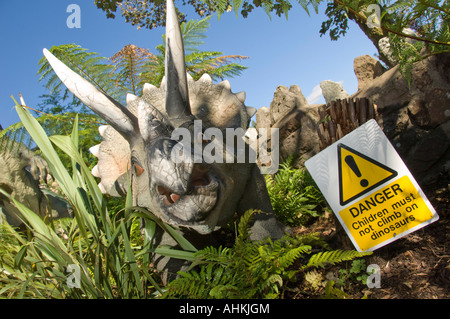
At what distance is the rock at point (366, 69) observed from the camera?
515cm

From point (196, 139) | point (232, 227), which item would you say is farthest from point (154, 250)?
point (232, 227)

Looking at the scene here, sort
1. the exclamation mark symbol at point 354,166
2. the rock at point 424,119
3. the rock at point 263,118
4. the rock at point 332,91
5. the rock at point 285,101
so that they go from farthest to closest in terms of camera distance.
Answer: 1. the rock at point 263,118
2. the rock at point 285,101
3. the rock at point 332,91
4. the rock at point 424,119
5. the exclamation mark symbol at point 354,166

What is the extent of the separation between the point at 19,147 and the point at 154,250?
2988mm

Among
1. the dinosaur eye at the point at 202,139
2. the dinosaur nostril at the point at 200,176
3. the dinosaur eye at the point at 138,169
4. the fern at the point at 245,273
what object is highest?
the dinosaur eye at the point at 202,139

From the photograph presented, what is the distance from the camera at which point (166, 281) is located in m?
2.71

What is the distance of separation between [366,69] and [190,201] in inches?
165

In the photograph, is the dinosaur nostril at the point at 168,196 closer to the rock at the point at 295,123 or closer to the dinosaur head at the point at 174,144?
the dinosaur head at the point at 174,144

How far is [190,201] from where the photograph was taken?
7.40ft

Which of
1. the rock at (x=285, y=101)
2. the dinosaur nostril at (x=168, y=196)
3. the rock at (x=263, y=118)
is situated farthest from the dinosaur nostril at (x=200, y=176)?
the rock at (x=263, y=118)

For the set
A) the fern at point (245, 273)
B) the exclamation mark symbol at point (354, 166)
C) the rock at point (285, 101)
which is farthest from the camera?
the rock at point (285, 101)

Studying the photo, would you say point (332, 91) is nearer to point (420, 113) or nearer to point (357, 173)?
point (420, 113)

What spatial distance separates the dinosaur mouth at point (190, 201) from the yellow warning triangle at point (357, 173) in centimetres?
95
